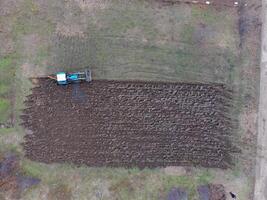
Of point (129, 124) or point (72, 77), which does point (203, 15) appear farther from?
point (72, 77)

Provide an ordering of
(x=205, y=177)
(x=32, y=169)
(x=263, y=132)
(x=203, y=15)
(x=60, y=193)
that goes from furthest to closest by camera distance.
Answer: (x=203, y=15) → (x=263, y=132) → (x=205, y=177) → (x=32, y=169) → (x=60, y=193)

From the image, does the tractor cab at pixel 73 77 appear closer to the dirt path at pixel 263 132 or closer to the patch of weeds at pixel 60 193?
the patch of weeds at pixel 60 193

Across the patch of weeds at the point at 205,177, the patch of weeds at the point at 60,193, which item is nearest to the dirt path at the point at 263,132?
the patch of weeds at the point at 205,177

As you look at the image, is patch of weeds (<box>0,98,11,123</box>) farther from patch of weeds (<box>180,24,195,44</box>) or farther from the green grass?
patch of weeds (<box>180,24,195,44</box>)

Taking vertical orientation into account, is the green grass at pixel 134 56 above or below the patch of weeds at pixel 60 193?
above

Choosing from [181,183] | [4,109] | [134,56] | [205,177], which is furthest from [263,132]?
[4,109]

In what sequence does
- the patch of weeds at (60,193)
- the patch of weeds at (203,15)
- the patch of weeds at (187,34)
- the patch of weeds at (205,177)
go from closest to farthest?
the patch of weeds at (60,193)
the patch of weeds at (205,177)
the patch of weeds at (187,34)
the patch of weeds at (203,15)

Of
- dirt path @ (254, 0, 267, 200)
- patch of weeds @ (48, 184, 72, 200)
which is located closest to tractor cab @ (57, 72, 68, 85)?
patch of weeds @ (48, 184, 72, 200)
